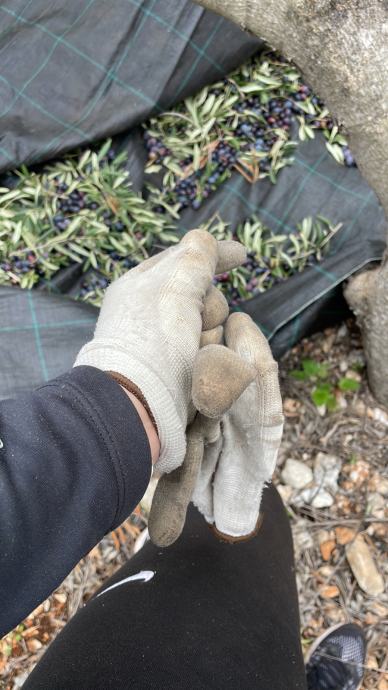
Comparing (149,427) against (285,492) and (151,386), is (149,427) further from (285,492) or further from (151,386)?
(285,492)

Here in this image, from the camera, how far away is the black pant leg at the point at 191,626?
1056 millimetres

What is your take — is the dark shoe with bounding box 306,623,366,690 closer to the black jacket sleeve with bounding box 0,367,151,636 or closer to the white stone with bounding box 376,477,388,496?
the white stone with bounding box 376,477,388,496

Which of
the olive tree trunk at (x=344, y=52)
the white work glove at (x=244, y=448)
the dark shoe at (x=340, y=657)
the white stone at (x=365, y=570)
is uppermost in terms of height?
the olive tree trunk at (x=344, y=52)

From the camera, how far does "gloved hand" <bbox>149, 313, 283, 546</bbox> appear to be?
1.00 metres

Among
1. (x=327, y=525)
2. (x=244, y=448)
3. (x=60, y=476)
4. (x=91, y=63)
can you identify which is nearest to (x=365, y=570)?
(x=327, y=525)

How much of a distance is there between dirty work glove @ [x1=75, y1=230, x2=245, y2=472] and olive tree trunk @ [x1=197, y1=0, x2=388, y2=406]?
528 millimetres

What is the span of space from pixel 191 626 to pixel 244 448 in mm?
413

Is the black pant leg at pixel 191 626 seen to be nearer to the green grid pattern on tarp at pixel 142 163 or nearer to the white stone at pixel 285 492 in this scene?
the white stone at pixel 285 492

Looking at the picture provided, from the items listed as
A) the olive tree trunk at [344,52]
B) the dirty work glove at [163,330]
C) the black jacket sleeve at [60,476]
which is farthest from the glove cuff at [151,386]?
the olive tree trunk at [344,52]

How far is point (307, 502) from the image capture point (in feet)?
6.47

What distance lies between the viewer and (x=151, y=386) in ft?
3.57

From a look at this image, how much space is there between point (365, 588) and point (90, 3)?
2.34 meters


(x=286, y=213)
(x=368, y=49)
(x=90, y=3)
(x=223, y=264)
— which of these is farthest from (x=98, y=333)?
(x=90, y=3)

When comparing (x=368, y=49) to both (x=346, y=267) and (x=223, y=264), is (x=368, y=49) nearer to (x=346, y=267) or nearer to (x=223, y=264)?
(x=223, y=264)
